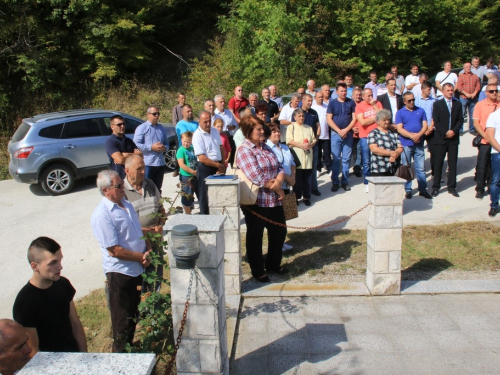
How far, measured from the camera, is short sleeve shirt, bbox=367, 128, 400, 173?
803 cm

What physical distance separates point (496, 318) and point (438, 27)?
21.9 meters

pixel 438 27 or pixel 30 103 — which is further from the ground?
pixel 438 27

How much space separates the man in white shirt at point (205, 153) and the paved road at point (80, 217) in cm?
177

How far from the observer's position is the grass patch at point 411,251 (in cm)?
659

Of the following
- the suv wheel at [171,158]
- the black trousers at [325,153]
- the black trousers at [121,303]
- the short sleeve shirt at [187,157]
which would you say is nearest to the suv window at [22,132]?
the suv wheel at [171,158]

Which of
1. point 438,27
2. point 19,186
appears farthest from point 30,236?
point 438,27

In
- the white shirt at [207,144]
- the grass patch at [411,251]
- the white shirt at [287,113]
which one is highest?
the white shirt at [287,113]

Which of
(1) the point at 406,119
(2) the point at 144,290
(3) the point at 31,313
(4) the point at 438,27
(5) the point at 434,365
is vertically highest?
(4) the point at 438,27

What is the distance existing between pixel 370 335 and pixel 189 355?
Answer: 199cm

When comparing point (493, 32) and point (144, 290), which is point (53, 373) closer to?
point (144, 290)

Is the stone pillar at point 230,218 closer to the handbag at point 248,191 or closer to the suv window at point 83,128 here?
the handbag at point 248,191

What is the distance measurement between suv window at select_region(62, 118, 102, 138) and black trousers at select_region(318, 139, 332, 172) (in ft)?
18.1

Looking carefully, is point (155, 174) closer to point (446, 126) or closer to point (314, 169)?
point (314, 169)

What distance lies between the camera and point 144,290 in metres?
5.00
